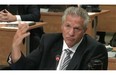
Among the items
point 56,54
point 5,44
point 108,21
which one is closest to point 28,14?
point 5,44

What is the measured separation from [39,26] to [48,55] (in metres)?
2.08

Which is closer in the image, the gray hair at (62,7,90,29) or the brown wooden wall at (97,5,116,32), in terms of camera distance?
the gray hair at (62,7,90,29)

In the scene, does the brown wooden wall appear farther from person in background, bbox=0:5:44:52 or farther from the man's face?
the man's face

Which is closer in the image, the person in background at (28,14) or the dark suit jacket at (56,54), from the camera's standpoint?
the dark suit jacket at (56,54)

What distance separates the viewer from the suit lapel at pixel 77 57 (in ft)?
5.65

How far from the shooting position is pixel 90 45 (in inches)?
71.7

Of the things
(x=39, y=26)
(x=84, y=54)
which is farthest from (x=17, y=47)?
(x=39, y=26)

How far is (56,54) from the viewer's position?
182 centimetres

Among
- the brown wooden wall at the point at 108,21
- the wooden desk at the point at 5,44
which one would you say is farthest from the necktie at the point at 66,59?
the brown wooden wall at the point at 108,21

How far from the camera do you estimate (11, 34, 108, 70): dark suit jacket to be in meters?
1.74

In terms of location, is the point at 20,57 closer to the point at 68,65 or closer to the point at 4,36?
the point at 68,65

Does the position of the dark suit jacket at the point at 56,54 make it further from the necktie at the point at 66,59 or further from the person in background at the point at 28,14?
the person in background at the point at 28,14

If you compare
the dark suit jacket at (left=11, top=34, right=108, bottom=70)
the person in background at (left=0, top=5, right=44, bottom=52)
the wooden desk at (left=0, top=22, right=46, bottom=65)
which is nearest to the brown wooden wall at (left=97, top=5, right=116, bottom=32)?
the person in background at (left=0, top=5, right=44, bottom=52)

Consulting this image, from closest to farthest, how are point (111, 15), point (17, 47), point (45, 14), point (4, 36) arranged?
point (17, 47), point (4, 36), point (45, 14), point (111, 15)
